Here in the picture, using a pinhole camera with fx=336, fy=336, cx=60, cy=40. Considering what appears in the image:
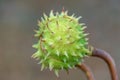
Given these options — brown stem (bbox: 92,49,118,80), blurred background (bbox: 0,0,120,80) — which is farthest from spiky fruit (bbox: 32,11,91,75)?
blurred background (bbox: 0,0,120,80)

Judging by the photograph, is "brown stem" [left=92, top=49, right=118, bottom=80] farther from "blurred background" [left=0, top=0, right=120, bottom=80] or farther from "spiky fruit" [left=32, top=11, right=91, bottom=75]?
"blurred background" [left=0, top=0, right=120, bottom=80]

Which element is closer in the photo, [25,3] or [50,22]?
[50,22]

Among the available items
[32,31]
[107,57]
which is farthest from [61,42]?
[32,31]

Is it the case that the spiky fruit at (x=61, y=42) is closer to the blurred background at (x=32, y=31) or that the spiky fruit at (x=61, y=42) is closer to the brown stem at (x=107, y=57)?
the brown stem at (x=107, y=57)

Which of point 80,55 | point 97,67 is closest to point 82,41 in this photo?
point 80,55

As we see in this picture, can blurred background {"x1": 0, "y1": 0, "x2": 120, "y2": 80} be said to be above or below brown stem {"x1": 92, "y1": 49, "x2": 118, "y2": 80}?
above

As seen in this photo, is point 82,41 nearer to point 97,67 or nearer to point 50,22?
point 50,22
